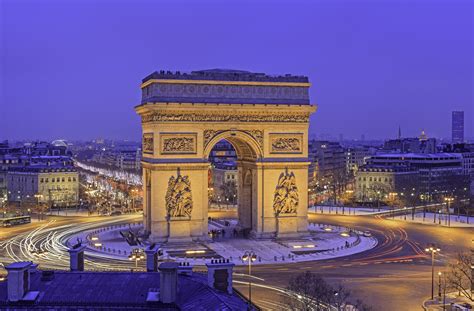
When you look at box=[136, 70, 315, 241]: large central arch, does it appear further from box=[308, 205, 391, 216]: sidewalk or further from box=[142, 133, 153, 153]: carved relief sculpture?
box=[308, 205, 391, 216]: sidewalk

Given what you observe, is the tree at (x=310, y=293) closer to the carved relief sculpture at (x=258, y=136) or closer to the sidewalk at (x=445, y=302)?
the sidewalk at (x=445, y=302)

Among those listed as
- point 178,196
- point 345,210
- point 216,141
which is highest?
point 216,141

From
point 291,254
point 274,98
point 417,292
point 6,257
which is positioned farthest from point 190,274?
point 274,98

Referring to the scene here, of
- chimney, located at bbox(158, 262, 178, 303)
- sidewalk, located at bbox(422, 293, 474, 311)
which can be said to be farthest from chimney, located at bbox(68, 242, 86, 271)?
sidewalk, located at bbox(422, 293, 474, 311)

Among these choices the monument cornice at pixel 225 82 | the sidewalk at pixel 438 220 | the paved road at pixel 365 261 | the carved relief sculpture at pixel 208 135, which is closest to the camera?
the paved road at pixel 365 261

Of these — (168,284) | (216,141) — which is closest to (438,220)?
(216,141)

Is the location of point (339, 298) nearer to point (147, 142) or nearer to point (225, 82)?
point (225, 82)

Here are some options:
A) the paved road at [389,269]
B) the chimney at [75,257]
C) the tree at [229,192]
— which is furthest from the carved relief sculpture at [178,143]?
the tree at [229,192]
